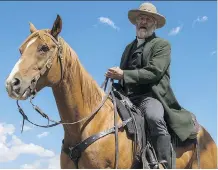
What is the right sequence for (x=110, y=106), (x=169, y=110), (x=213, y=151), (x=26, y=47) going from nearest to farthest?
(x=26, y=47)
(x=110, y=106)
(x=169, y=110)
(x=213, y=151)

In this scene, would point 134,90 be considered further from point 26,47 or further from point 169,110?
point 26,47

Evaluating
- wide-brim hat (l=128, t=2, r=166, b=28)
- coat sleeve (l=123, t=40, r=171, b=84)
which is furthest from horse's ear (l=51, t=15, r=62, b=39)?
wide-brim hat (l=128, t=2, r=166, b=28)

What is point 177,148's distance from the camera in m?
7.90

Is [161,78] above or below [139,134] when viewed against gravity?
above

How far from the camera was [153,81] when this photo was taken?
7.52m

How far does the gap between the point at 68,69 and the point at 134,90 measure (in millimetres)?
1671

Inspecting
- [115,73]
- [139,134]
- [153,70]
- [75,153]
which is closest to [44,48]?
[115,73]

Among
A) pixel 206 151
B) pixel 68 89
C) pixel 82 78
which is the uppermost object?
pixel 82 78

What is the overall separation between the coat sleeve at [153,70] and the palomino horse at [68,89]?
0.64 meters

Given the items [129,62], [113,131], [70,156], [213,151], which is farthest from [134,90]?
[213,151]

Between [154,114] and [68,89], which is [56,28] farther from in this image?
[154,114]

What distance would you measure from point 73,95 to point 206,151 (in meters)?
3.68

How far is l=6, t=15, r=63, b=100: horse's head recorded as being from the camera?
6146 millimetres

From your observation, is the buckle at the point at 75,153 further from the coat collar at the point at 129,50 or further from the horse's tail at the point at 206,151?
the horse's tail at the point at 206,151
